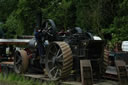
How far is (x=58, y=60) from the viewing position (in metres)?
9.94

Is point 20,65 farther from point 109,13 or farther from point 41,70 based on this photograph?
point 109,13

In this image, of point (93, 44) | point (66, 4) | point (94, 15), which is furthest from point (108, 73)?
point (66, 4)

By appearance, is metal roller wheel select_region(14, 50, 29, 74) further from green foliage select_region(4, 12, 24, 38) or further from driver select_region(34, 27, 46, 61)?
green foliage select_region(4, 12, 24, 38)

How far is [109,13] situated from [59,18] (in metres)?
7.23

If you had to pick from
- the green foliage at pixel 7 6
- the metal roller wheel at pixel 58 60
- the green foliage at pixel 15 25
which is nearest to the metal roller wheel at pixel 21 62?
the metal roller wheel at pixel 58 60

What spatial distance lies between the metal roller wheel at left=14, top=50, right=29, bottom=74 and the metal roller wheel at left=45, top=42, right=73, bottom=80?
2.27 m

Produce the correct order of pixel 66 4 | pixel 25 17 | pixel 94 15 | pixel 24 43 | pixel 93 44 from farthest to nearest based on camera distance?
pixel 25 17 < pixel 66 4 < pixel 94 15 < pixel 24 43 < pixel 93 44

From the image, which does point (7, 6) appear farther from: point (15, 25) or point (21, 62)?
point (21, 62)

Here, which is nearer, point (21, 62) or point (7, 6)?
point (21, 62)

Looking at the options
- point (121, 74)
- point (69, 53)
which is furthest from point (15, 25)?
point (121, 74)

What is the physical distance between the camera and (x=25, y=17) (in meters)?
39.6

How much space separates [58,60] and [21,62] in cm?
341

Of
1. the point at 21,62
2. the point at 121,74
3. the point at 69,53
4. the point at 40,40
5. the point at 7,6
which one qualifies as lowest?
the point at 21,62

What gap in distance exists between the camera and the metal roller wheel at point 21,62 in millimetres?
12617
